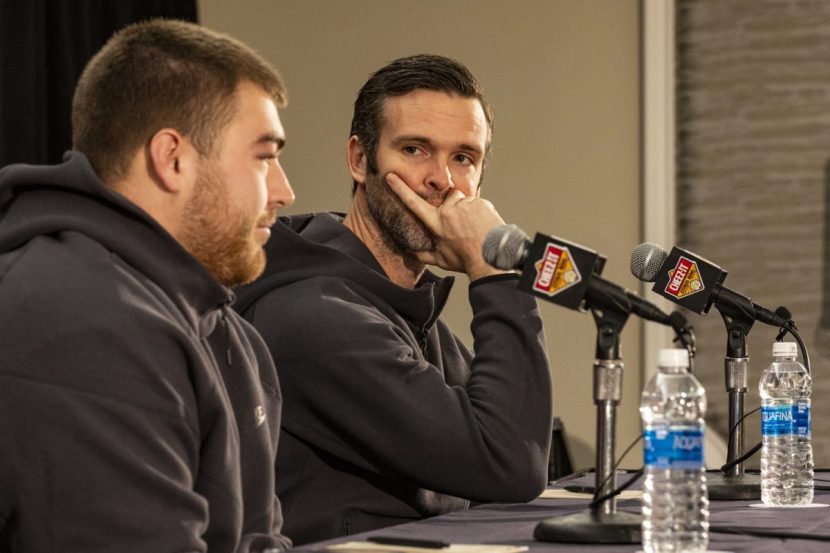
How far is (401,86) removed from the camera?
2.24 metres

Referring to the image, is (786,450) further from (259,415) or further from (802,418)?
(259,415)

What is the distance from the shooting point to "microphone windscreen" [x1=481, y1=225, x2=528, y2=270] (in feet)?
4.72

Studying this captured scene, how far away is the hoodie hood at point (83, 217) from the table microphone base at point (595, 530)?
50 cm

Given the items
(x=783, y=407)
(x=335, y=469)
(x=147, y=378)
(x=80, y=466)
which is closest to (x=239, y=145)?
(x=147, y=378)

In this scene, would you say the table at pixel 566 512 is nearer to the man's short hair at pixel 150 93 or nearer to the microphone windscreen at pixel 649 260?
the microphone windscreen at pixel 649 260

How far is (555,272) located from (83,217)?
1.73ft

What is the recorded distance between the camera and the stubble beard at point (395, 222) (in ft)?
7.13

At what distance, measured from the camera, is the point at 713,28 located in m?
4.23

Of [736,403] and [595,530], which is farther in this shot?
[736,403]

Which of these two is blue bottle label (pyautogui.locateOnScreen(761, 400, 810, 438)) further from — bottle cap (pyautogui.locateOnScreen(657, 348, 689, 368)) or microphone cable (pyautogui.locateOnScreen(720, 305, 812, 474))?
bottle cap (pyautogui.locateOnScreen(657, 348, 689, 368))

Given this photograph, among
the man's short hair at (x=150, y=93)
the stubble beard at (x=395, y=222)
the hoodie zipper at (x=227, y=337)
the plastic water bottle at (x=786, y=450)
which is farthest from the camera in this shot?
the stubble beard at (x=395, y=222)

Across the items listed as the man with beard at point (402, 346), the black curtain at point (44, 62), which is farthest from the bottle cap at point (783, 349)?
the black curtain at point (44, 62)

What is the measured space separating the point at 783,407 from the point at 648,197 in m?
2.30

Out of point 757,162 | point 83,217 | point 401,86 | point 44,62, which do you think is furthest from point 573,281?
point 757,162
